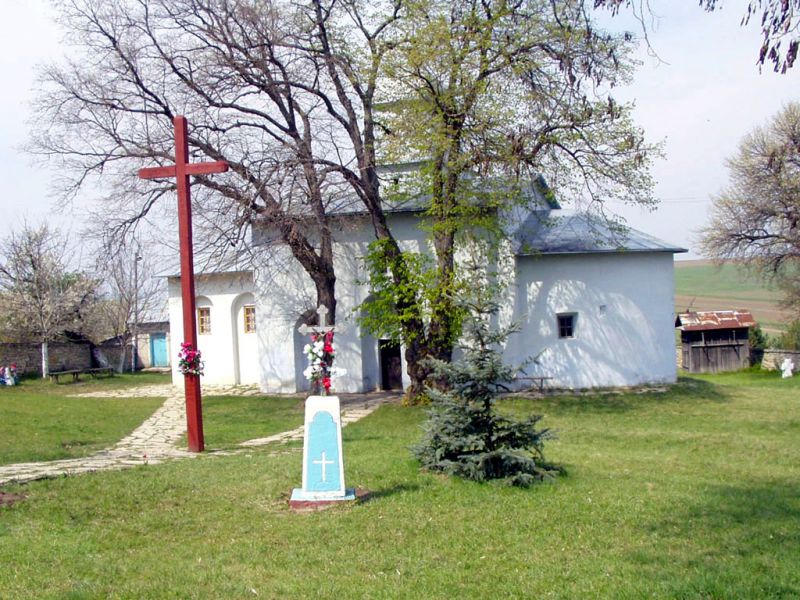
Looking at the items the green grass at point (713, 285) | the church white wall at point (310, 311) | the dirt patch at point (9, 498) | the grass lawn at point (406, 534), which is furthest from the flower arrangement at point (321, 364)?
the green grass at point (713, 285)

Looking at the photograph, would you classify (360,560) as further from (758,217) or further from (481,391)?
(758,217)

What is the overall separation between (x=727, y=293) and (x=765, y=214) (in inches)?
925

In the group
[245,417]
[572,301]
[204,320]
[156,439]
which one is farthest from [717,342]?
[156,439]

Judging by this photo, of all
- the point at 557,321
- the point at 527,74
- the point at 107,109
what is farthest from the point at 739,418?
the point at 107,109

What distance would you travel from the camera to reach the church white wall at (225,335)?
29.3 meters

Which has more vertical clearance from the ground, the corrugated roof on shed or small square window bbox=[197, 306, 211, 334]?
small square window bbox=[197, 306, 211, 334]

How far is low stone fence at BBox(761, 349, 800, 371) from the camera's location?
35.6 meters

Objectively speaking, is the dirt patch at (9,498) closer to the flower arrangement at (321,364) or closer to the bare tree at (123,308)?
the flower arrangement at (321,364)

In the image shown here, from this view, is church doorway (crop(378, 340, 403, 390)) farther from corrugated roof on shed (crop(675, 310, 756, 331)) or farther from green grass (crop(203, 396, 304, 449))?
corrugated roof on shed (crop(675, 310, 756, 331))

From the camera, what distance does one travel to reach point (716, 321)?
126 ft

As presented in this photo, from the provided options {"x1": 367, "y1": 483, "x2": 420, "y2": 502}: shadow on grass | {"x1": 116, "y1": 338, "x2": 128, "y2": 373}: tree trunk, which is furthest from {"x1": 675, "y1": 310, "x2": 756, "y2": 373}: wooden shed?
{"x1": 367, "y1": 483, "x2": 420, "y2": 502}: shadow on grass

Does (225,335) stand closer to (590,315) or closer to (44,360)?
(44,360)

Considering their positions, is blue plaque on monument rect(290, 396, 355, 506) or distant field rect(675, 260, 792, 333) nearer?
blue plaque on monument rect(290, 396, 355, 506)

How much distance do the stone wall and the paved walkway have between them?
8207 millimetres
